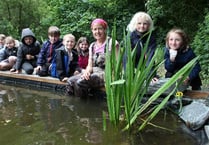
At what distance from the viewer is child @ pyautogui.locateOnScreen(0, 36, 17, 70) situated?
7213mm

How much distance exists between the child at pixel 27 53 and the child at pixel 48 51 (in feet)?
1.20

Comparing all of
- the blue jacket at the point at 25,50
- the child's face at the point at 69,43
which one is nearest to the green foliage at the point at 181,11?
the blue jacket at the point at 25,50

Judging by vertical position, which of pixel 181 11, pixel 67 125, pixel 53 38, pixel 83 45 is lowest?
pixel 67 125

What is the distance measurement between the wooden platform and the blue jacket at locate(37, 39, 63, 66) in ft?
0.90

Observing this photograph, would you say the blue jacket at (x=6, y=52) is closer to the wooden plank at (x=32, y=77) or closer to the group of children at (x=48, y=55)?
the group of children at (x=48, y=55)

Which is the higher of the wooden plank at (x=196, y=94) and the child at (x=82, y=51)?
the child at (x=82, y=51)

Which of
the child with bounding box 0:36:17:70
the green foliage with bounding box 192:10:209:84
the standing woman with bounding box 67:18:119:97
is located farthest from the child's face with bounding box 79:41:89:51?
the child with bounding box 0:36:17:70

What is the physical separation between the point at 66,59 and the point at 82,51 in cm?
28

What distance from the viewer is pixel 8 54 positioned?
24.2 feet

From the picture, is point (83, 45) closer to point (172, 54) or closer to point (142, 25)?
point (142, 25)

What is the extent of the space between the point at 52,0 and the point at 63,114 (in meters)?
8.53

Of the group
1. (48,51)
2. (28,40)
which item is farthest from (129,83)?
(28,40)

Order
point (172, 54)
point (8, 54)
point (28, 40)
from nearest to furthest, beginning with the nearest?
point (172, 54) < point (28, 40) < point (8, 54)

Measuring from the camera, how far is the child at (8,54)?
721 centimetres
